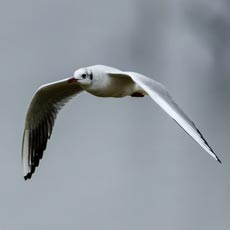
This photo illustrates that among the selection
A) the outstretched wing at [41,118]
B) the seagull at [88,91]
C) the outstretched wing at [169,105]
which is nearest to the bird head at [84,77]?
the seagull at [88,91]

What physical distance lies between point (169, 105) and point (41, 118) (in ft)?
5.19

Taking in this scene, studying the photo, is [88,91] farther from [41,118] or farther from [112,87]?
[41,118]

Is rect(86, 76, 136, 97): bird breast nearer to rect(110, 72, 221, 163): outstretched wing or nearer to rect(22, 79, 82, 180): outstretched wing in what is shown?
rect(110, 72, 221, 163): outstretched wing

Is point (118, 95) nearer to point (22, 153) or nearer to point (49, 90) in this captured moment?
point (49, 90)

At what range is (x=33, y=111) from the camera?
5098mm

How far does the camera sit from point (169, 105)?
3.73 meters

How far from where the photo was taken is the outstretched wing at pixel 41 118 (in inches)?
200

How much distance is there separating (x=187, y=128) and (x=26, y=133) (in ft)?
6.16

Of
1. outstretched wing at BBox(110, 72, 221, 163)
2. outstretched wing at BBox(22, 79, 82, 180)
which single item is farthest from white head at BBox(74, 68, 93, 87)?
outstretched wing at BBox(22, 79, 82, 180)

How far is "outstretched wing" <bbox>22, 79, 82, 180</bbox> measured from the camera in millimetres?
5086

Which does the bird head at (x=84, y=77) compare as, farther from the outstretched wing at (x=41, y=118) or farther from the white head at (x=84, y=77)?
the outstretched wing at (x=41, y=118)

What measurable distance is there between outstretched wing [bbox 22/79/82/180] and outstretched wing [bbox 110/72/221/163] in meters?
0.92

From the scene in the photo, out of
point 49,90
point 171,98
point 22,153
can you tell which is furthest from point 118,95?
point 22,153

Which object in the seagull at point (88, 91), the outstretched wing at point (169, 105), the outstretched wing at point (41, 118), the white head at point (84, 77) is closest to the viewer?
the outstretched wing at point (169, 105)
